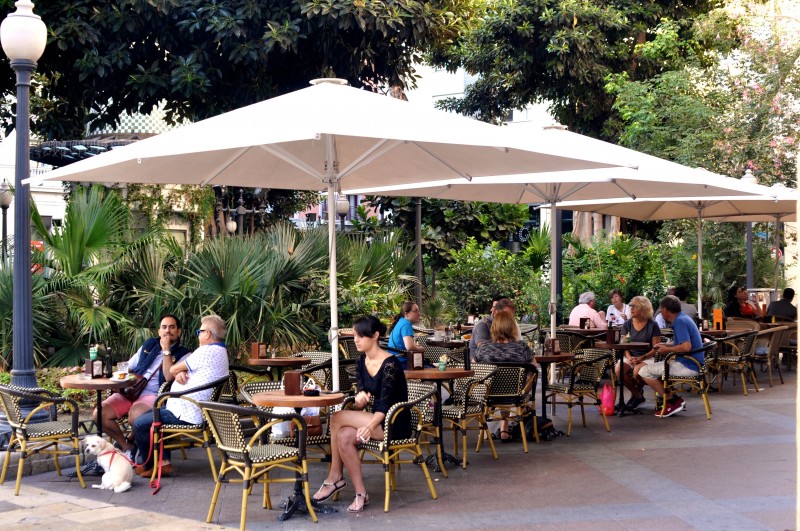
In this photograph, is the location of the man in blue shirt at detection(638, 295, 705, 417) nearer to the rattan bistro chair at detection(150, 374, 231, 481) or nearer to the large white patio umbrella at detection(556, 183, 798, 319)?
the large white patio umbrella at detection(556, 183, 798, 319)

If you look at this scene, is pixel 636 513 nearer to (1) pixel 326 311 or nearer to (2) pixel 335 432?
(2) pixel 335 432

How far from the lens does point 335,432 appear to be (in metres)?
7.17

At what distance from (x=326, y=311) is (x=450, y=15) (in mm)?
6350

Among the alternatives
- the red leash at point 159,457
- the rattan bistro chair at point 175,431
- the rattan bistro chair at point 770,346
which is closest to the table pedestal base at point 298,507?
the rattan bistro chair at point 175,431

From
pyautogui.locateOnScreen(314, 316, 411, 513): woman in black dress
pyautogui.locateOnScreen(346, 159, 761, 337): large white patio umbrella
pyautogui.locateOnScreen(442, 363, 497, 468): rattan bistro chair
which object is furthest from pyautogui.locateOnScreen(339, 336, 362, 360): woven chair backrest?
pyautogui.locateOnScreen(314, 316, 411, 513): woman in black dress

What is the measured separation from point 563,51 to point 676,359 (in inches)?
452

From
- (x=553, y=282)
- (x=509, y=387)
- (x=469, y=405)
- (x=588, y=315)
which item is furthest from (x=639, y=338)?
(x=469, y=405)

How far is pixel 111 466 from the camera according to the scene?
24.7ft

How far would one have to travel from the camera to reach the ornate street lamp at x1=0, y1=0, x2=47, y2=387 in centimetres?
868

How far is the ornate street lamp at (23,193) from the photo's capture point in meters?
8.68

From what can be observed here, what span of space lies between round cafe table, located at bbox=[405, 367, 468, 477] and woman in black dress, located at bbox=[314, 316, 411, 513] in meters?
0.71

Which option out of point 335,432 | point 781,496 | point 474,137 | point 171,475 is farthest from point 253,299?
point 781,496

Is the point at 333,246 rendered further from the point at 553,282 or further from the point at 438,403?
the point at 553,282

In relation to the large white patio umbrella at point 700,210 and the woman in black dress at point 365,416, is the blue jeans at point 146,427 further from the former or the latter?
the large white patio umbrella at point 700,210
